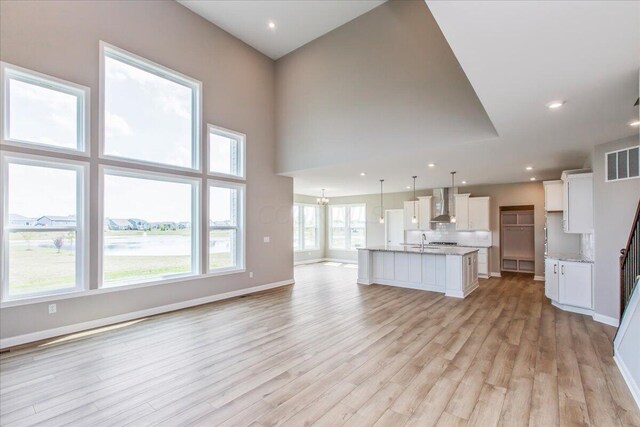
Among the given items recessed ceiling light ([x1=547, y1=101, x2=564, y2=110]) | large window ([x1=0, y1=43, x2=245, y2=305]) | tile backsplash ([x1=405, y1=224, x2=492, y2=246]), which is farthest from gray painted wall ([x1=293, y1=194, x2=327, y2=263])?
recessed ceiling light ([x1=547, y1=101, x2=564, y2=110])

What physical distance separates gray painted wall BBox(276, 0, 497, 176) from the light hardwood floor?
2962 millimetres

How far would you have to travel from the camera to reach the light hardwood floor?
2.27 metres

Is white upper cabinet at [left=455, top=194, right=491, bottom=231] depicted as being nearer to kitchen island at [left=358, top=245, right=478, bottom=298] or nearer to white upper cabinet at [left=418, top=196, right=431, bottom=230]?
white upper cabinet at [left=418, top=196, right=431, bottom=230]

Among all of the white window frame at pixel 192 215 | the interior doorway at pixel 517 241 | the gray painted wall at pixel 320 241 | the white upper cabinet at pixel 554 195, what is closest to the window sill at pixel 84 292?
the white window frame at pixel 192 215

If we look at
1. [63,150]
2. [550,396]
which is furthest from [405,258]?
[63,150]

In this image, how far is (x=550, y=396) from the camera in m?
2.49

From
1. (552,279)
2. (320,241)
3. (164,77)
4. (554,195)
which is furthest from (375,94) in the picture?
(320,241)

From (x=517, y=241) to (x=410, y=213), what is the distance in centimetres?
333

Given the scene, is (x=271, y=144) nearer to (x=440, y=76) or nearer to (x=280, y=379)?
(x=440, y=76)

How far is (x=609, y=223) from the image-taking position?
14.3 ft

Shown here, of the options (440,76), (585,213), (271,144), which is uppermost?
(440,76)

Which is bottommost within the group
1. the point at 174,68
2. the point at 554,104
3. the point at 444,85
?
the point at 554,104

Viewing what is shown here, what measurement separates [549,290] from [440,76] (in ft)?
14.5

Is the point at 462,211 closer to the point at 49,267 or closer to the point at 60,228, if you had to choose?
the point at 60,228
